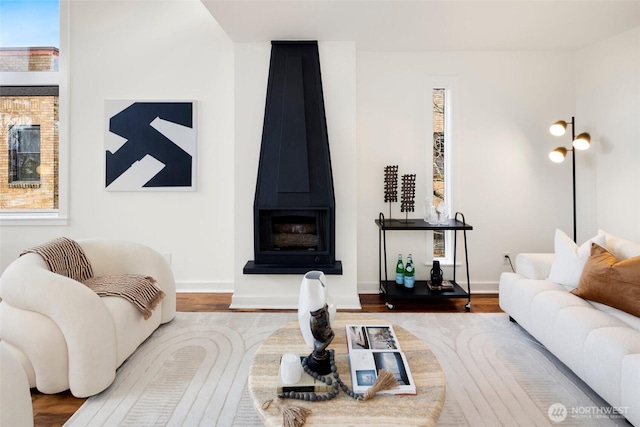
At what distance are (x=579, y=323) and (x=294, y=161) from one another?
2.34 meters

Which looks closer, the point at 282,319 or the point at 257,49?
the point at 282,319

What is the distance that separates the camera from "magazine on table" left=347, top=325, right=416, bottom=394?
137 centimetres

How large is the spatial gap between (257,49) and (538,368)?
3.33 m

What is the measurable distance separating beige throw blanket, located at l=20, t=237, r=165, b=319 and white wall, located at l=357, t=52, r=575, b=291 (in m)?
2.09

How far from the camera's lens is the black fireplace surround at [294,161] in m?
3.17

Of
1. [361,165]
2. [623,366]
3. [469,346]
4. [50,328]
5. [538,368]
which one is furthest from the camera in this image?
[361,165]

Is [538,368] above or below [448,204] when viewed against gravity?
below

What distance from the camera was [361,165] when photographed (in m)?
3.63

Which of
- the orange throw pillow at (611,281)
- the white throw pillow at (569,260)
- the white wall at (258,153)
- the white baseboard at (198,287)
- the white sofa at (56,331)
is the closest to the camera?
the white sofa at (56,331)

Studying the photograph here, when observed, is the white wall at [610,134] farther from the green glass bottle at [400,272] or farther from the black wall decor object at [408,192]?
the green glass bottle at [400,272]

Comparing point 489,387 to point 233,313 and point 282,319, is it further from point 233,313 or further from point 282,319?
point 233,313

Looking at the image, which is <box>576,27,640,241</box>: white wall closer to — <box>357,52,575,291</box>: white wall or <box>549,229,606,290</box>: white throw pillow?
<box>357,52,575,291</box>: white wall

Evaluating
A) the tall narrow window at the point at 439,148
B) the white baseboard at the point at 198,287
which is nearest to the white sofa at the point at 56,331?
the white baseboard at the point at 198,287

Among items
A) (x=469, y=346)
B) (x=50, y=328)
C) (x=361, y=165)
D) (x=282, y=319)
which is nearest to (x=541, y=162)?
(x=361, y=165)
